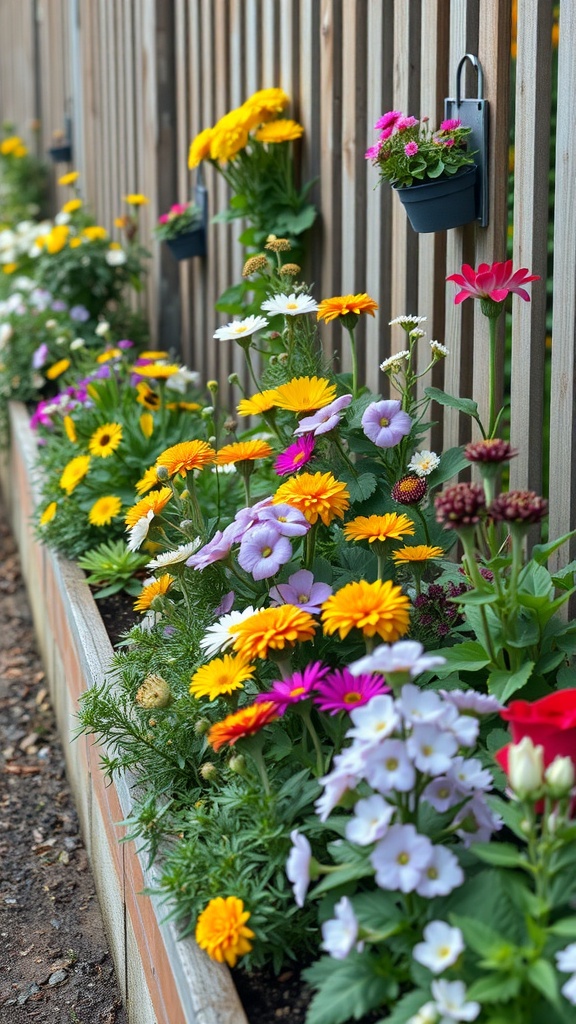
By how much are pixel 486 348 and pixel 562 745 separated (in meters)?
1.17

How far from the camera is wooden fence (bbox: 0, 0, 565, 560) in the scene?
220 centimetres

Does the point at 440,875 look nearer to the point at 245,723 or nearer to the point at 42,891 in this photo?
the point at 245,723

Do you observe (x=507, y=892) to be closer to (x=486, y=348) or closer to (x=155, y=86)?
(x=486, y=348)

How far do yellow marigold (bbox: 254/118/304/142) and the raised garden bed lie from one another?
1.32 m

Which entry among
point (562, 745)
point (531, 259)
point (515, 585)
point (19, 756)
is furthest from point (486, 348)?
point (19, 756)

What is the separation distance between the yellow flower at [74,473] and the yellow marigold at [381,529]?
1.39 metres

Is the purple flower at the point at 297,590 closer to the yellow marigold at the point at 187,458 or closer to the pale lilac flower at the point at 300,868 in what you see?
the yellow marigold at the point at 187,458

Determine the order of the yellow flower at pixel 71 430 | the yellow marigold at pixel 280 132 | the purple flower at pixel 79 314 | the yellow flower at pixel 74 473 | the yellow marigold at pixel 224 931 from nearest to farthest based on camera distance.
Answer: the yellow marigold at pixel 224 931 → the yellow flower at pixel 74 473 → the yellow marigold at pixel 280 132 → the yellow flower at pixel 71 430 → the purple flower at pixel 79 314

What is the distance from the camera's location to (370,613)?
5.44 feet

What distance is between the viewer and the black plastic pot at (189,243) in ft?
14.1

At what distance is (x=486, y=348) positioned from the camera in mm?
2449

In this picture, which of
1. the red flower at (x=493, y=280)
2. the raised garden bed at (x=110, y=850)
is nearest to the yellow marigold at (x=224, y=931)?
the raised garden bed at (x=110, y=850)

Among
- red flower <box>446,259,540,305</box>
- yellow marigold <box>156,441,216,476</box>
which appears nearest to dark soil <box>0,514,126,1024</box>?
yellow marigold <box>156,441,216,476</box>

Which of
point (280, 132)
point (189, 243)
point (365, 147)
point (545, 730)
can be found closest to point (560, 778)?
point (545, 730)
